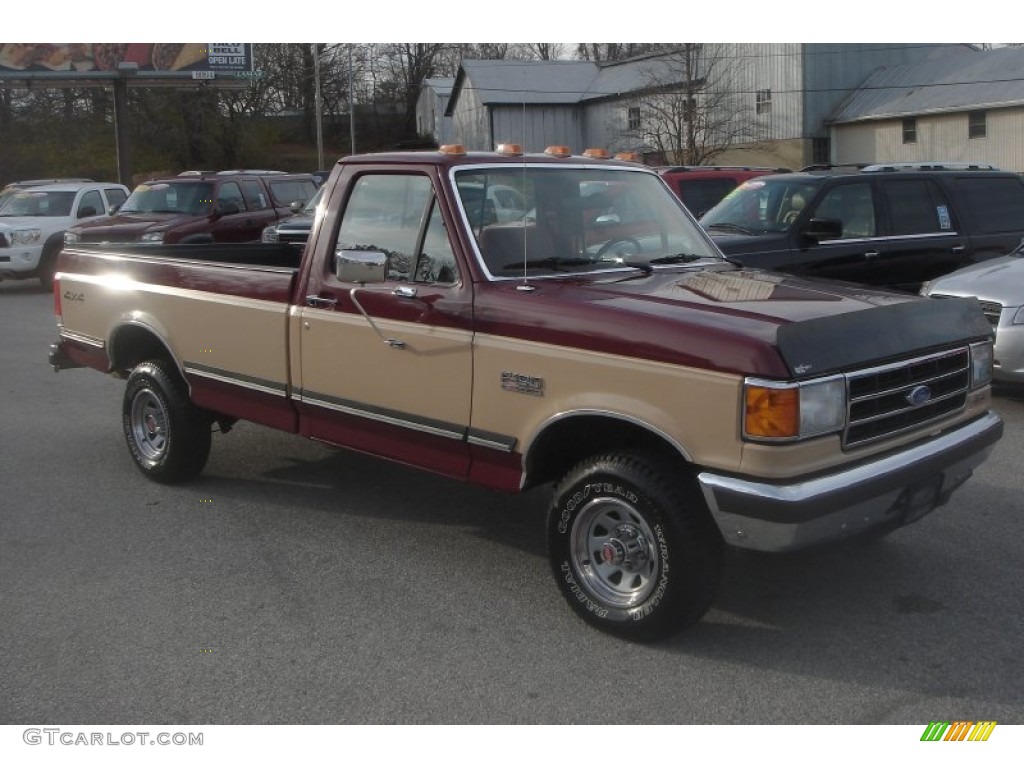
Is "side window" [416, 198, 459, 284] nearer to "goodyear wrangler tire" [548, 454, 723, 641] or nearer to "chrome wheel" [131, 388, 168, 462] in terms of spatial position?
"goodyear wrangler tire" [548, 454, 723, 641]

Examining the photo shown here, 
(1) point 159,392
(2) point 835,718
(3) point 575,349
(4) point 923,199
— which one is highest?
(4) point 923,199

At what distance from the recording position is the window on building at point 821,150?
132 feet

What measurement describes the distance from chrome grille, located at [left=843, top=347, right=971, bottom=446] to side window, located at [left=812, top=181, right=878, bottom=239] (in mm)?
5793

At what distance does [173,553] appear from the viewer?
548 cm

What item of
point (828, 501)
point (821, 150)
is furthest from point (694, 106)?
point (828, 501)

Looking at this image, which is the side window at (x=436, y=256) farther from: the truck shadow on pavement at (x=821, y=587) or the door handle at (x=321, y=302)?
the truck shadow on pavement at (x=821, y=587)

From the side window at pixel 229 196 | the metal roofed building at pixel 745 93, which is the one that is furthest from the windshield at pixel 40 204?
the metal roofed building at pixel 745 93

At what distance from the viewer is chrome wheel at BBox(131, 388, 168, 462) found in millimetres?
6738

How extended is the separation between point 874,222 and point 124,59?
94.8ft

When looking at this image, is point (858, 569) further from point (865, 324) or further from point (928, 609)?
point (865, 324)

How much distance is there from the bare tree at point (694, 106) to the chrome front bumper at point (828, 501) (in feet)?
118

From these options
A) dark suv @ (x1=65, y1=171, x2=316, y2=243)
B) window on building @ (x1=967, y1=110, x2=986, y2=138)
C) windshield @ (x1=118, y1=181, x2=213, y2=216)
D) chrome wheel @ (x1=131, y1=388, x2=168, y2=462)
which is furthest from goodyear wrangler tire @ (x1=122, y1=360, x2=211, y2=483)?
window on building @ (x1=967, y1=110, x2=986, y2=138)

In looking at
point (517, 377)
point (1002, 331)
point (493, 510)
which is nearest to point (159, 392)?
point (493, 510)

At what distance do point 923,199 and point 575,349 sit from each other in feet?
24.4
